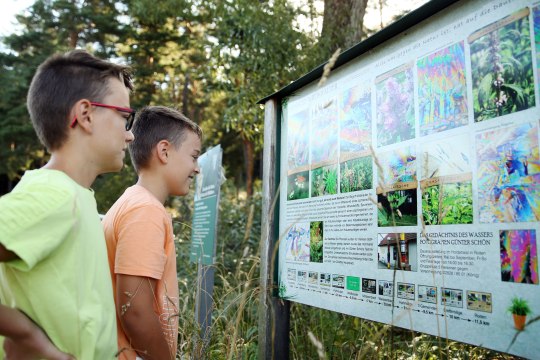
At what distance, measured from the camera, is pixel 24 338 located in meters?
1.19

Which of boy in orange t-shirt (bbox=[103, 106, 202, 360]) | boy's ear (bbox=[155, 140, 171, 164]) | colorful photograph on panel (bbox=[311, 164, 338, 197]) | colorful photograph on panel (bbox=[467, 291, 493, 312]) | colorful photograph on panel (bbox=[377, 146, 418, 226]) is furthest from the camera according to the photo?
colorful photograph on panel (bbox=[311, 164, 338, 197])

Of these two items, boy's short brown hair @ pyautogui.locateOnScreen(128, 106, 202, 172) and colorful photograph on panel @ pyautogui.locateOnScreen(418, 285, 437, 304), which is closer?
colorful photograph on panel @ pyautogui.locateOnScreen(418, 285, 437, 304)

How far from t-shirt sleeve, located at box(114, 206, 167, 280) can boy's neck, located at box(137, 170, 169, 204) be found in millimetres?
338

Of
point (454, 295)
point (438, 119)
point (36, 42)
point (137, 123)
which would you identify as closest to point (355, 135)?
point (438, 119)

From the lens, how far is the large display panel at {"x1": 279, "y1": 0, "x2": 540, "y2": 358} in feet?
4.77

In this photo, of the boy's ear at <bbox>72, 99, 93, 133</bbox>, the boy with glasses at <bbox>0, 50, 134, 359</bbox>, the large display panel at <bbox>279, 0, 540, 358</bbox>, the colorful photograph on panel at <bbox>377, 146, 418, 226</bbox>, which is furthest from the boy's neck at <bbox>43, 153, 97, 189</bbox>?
the colorful photograph on panel at <bbox>377, 146, 418, 226</bbox>

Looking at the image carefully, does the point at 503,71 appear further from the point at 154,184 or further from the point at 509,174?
the point at 154,184

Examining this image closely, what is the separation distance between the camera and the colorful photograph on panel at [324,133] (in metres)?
2.42

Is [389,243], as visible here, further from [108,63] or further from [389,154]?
[108,63]

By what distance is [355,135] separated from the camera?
2250 millimetres

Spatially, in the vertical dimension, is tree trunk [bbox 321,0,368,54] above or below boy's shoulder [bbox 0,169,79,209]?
above

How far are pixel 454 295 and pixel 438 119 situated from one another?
0.63 m

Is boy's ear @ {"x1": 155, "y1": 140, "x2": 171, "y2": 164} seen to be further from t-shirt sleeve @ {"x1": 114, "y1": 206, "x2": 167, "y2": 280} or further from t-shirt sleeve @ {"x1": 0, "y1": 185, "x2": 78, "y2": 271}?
t-shirt sleeve @ {"x1": 0, "y1": 185, "x2": 78, "y2": 271}

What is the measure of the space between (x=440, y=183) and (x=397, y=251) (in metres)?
0.29
